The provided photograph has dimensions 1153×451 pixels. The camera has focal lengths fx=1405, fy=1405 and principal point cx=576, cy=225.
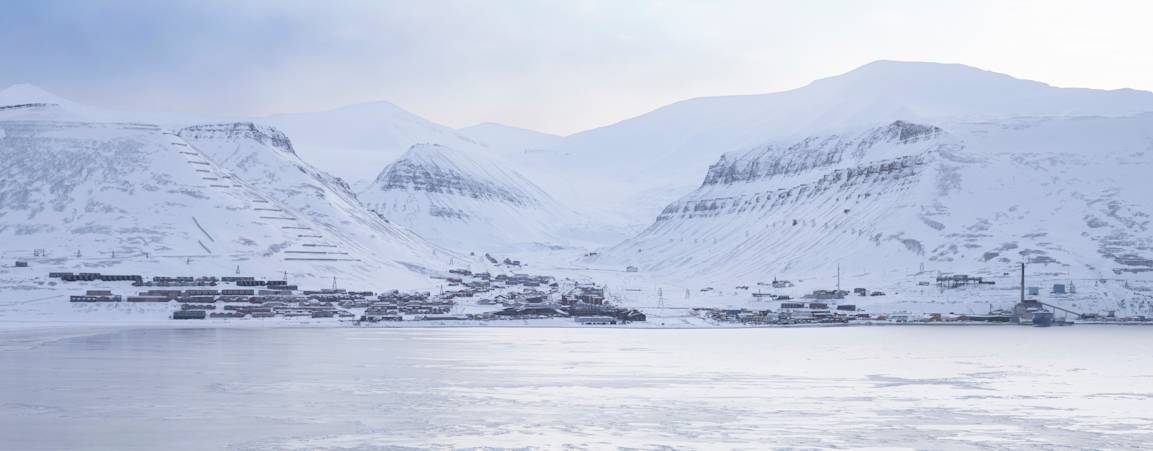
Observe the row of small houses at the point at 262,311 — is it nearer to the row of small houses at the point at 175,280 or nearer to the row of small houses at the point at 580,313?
the row of small houses at the point at 175,280

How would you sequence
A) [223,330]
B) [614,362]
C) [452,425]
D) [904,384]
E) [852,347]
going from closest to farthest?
[452,425], [904,384], [614,362], [852,347], [223,330]

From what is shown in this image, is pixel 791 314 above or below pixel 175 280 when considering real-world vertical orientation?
below

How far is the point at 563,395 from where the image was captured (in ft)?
237

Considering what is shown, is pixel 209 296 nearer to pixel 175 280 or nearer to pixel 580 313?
pixel 175 280

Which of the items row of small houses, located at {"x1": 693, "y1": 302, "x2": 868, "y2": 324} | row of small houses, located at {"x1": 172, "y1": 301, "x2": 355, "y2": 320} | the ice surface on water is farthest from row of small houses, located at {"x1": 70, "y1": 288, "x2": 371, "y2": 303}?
row of small houses, located at {"x1": 693, "y1": 302, "x2": 868, "y2": 324}

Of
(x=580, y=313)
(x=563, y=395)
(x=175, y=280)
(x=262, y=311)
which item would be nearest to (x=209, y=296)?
(x=262, y=311)

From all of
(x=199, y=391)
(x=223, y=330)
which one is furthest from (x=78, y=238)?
(x=199, y=391)

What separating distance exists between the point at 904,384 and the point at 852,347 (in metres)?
38.1

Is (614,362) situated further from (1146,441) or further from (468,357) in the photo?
(1146,441)

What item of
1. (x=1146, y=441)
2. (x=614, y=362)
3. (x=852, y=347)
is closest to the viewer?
(x=1146, y=441)

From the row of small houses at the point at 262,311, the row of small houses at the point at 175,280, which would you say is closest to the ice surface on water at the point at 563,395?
the row of small houses at the point at 262,311

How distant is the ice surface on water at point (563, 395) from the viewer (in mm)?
56781

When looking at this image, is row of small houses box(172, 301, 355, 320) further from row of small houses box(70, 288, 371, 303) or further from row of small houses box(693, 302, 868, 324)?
row of small houses box(693, 302, 868, 324)

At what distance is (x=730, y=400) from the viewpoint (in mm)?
70312
